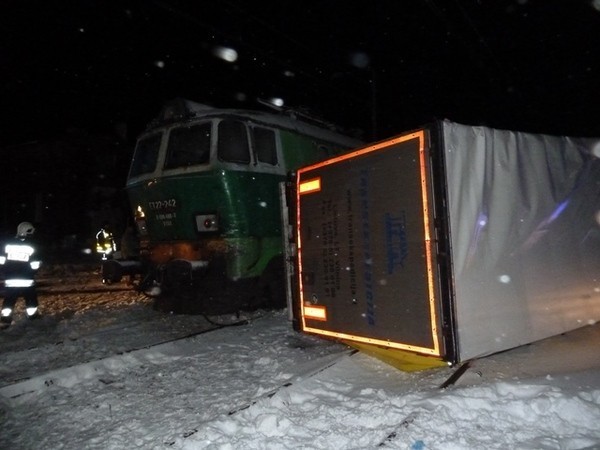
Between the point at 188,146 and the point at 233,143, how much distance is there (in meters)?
0.75

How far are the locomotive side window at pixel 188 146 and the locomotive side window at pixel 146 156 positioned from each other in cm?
35

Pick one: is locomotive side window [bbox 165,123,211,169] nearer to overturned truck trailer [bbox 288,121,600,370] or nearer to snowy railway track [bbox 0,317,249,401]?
overturned truck trailer [bbox 288,121,600,370]

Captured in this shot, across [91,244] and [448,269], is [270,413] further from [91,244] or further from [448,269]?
[91,244]

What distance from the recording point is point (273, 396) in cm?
397

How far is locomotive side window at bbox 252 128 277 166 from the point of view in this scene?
737 centimetres

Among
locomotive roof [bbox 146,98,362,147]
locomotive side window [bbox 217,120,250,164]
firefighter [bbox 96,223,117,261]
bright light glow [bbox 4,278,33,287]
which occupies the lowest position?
bright light glow [bbox 4,278,33,287]

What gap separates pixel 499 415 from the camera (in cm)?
346

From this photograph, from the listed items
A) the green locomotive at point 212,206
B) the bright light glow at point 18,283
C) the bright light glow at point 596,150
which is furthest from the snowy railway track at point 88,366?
the bright light glow at point 596,150

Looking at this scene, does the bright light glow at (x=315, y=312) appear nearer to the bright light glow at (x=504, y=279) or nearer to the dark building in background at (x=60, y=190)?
the bright light glow at (x=504, y=279)

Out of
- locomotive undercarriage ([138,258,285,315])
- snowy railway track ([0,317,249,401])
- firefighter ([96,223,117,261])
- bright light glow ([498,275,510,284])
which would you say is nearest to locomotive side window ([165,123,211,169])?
locomotive undercarriage ([138,258,285,315])

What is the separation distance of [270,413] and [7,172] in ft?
88.6

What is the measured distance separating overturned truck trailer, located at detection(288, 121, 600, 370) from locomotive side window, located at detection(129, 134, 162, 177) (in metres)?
3.10

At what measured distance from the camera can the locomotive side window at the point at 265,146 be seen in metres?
7.37

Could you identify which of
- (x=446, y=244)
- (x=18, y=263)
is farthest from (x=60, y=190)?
(x=446, y=244)
